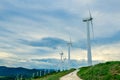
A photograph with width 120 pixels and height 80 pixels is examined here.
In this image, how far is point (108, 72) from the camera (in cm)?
6038

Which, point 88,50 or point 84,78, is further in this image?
point 88,50

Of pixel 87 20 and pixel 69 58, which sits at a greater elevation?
pixel 87 20

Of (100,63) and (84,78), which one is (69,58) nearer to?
(100,63)

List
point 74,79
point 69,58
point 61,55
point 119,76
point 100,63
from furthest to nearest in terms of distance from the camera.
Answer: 1. point 61,55
2. point 69,58
3. point 100,63
4. point 74,79
5. point 119,76

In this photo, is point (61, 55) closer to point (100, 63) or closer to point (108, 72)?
point (100, 63)

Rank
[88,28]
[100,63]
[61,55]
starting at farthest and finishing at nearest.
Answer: [61,55], [88,28], [100,63]

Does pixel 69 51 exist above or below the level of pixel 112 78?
above

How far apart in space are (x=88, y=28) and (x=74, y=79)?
22.5 m

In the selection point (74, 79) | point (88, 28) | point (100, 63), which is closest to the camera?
point (74, 79)

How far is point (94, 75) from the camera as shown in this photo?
2440 inches

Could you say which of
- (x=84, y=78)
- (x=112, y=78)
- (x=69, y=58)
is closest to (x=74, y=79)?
(x=84, y=78)

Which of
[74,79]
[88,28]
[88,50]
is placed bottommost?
[74,79]

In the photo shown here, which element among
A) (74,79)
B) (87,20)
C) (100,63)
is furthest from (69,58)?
(74,79)

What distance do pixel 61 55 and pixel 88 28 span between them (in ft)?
155
